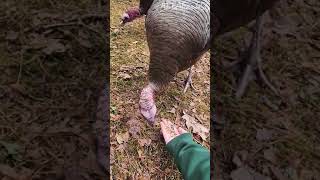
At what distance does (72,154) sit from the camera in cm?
210

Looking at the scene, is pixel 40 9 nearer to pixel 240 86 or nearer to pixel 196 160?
pixel 240 86

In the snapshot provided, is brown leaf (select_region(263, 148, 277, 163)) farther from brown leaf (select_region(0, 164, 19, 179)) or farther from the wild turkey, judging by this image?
brown leaf (select_region(0, 164, 19, 179))

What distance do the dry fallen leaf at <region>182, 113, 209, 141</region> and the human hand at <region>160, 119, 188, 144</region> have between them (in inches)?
3.2

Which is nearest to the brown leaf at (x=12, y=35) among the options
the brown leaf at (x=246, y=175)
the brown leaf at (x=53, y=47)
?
the brown leaf at (x=53, y=47)

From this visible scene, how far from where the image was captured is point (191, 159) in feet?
5.82

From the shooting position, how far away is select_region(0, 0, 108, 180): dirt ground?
6.75 ft

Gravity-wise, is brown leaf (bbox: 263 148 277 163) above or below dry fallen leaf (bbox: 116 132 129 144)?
below

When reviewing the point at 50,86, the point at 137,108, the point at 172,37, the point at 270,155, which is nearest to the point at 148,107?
the point at 172,37

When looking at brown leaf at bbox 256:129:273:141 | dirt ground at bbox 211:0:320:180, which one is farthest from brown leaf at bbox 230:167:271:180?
brown leaf at bbox 256:129:273:141

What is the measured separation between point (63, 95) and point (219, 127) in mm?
809

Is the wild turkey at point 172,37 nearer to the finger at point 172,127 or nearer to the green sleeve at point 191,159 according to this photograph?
the green sleeve at point 191,159

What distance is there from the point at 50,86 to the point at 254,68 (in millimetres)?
1126

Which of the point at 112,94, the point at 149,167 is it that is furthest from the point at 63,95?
the point at 149,167

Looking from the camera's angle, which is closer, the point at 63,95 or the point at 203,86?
the point at 63,95
